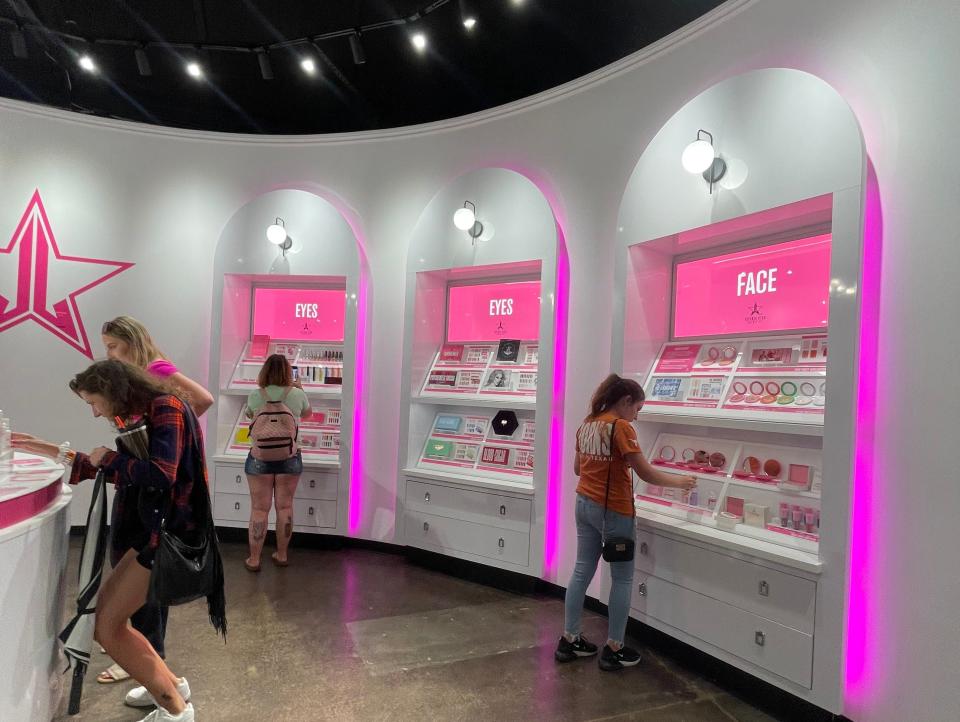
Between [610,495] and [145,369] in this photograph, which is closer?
[145,369]

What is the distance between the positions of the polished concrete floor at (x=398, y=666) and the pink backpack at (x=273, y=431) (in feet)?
2.84

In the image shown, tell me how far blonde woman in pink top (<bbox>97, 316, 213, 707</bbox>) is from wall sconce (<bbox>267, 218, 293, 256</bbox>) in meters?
2.09

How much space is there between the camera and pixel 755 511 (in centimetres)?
274

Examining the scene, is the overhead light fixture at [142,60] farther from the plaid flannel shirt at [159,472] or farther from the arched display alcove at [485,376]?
the plaid flannel shirt at [159,472]

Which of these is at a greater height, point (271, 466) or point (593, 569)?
point (271, 466)

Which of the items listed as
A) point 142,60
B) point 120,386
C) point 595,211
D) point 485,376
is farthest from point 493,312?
point 142,60

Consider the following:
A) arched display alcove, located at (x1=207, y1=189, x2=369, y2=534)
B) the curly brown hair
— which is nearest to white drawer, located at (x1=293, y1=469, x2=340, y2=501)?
arched display alcove, located at (x1=207, y1=189, x2=369, y2=534)

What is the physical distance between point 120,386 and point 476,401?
2475mm

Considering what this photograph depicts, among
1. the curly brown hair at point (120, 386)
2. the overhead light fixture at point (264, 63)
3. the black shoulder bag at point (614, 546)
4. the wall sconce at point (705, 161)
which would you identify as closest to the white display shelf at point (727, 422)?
the black shoulder bag at point (614, 546)

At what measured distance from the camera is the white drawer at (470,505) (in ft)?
12.9

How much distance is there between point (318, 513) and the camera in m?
4.73

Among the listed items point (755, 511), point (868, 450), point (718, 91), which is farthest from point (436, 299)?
point (868, 450)

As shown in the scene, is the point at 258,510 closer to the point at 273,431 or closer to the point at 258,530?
the point at 258,530

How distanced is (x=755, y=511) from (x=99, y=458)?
2744mm
